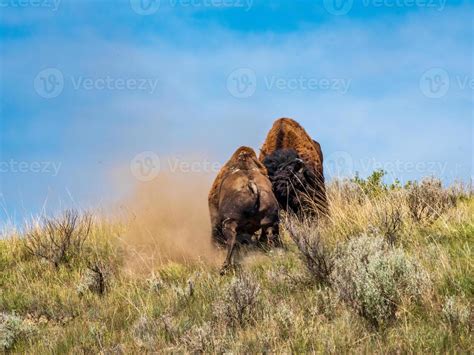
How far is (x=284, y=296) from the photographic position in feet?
24.1

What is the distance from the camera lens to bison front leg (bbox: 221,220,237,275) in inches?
354

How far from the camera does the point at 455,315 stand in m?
5.61

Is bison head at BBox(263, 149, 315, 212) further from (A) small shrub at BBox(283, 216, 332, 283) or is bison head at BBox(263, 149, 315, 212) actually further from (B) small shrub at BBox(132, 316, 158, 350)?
(B) small shrub at BBox(132, 316, 158, 350)

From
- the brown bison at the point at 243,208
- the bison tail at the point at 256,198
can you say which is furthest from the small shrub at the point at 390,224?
the bison tail at the point at 256,198

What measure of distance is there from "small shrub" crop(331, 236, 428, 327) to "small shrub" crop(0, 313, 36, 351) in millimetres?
4061

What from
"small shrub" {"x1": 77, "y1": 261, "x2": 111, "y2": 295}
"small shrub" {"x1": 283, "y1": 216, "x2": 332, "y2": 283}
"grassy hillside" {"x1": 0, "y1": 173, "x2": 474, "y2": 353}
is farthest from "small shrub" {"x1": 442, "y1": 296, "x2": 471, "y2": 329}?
"small shrub" {"x1": 77, "y1": 261, "x2": 111, "y2": 295}

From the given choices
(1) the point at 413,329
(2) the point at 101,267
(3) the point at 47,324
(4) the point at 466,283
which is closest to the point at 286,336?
(1) the point at 413,329

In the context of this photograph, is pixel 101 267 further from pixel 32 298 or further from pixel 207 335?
pixel 207 335

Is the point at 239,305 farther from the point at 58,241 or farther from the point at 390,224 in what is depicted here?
the point at 58,241

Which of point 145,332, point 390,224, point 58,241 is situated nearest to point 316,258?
point 390,224

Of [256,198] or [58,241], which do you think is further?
[58,241]

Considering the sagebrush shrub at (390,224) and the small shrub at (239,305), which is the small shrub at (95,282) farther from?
the sagebrush shrub at (390,224)

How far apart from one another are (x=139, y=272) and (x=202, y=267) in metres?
1.25

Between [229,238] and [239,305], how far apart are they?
8.34 ft
